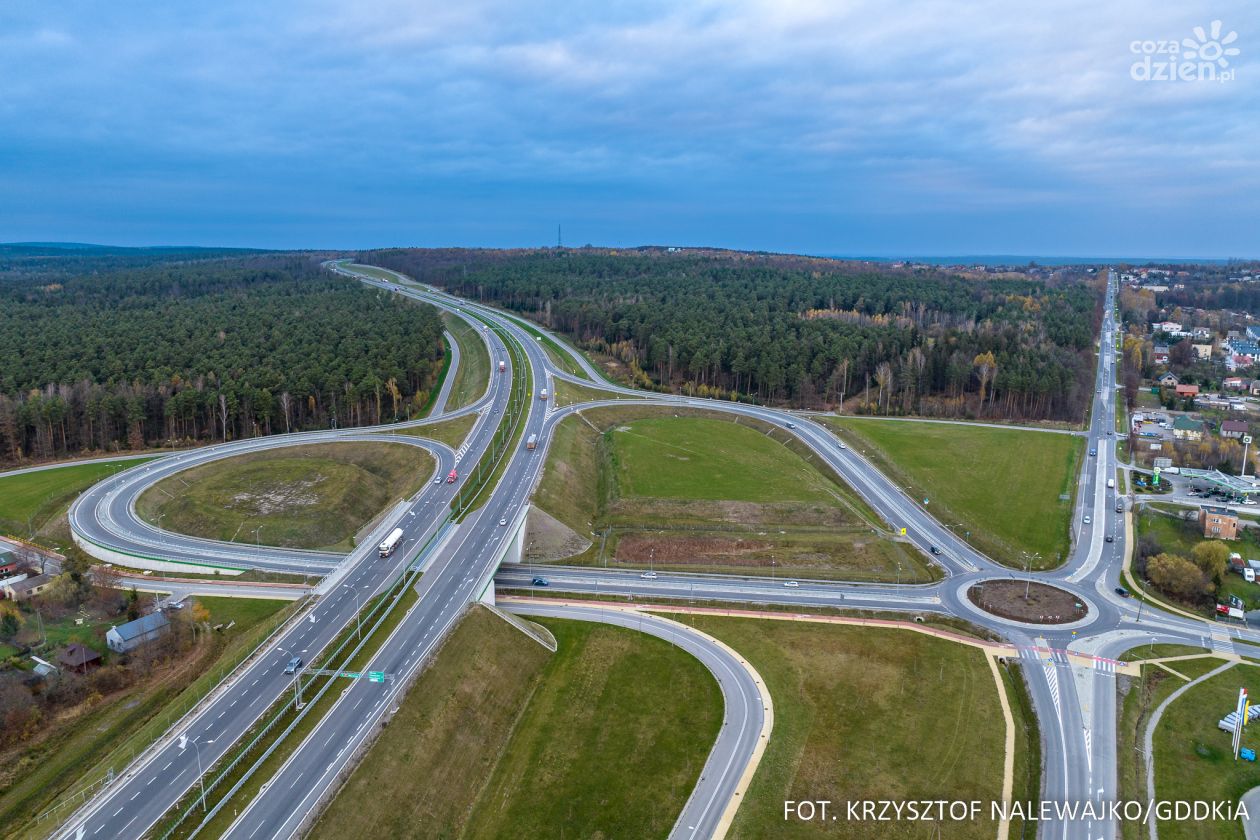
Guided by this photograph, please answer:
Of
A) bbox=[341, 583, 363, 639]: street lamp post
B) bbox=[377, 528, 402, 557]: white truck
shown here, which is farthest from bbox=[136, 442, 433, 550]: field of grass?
bbox=[341, 583, 363, 639]: street lamp post

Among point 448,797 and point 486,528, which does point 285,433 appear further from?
point 448,797

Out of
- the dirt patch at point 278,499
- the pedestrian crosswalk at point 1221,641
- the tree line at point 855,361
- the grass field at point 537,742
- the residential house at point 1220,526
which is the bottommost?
the grass field at point 537,742

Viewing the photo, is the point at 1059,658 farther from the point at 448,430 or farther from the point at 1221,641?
the point at 448,430

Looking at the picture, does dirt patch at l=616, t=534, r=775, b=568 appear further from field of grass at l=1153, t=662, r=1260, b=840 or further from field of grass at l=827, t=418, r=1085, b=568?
field of grass at l=1153, t=662, r=1260, b=840

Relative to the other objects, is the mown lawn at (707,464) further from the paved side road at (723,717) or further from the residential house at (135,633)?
the residential house at (135,633)

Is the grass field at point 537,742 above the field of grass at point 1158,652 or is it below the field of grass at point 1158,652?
below

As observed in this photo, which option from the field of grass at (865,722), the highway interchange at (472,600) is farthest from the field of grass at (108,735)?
the field of grass at (865,722)

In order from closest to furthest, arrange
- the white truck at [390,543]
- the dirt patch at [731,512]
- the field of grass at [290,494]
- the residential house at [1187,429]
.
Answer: the white truck at [390,543] → the field of grass at [290,494] → the dirt patch at [731,512] → the residential house at [1187,429]

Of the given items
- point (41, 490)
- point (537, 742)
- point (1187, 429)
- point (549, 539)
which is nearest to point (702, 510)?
point (549, 539)
